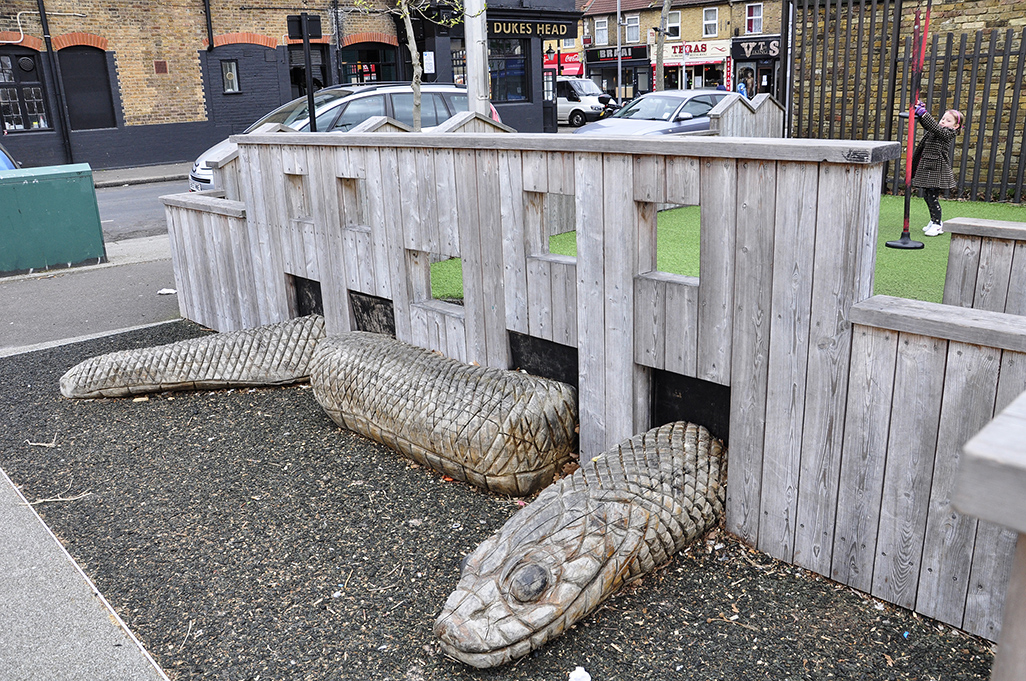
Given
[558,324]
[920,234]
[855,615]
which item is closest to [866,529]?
[855,615]

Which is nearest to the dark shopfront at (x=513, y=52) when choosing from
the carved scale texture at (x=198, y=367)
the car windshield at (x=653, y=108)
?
the car windshield at (x=653, y=108)

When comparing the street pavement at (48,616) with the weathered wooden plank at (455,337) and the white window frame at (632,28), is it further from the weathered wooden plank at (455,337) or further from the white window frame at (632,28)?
the white window frame at (632,28)

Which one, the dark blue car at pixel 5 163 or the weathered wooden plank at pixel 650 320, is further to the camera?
the dark blue car at pixel 5 163

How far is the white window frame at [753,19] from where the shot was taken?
134ft

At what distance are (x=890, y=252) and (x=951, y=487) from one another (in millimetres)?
4644

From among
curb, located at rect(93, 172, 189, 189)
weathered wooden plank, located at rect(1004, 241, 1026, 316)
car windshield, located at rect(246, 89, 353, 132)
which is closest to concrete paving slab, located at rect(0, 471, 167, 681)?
weathered wooden plank, located at rect(1004, 241, 1026, 316)

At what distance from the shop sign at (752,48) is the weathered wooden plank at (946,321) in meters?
40.5

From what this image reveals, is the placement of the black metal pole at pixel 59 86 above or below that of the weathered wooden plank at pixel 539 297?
above

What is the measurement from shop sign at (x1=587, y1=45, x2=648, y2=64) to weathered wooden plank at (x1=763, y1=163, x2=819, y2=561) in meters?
44.9

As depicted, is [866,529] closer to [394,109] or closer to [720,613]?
[720,613]

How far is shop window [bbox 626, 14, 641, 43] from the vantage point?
45656 mm

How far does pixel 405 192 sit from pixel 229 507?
6.76ft

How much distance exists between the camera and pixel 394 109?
531 inches

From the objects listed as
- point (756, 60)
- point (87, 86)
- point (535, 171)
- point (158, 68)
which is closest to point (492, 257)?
point (535, 171)
